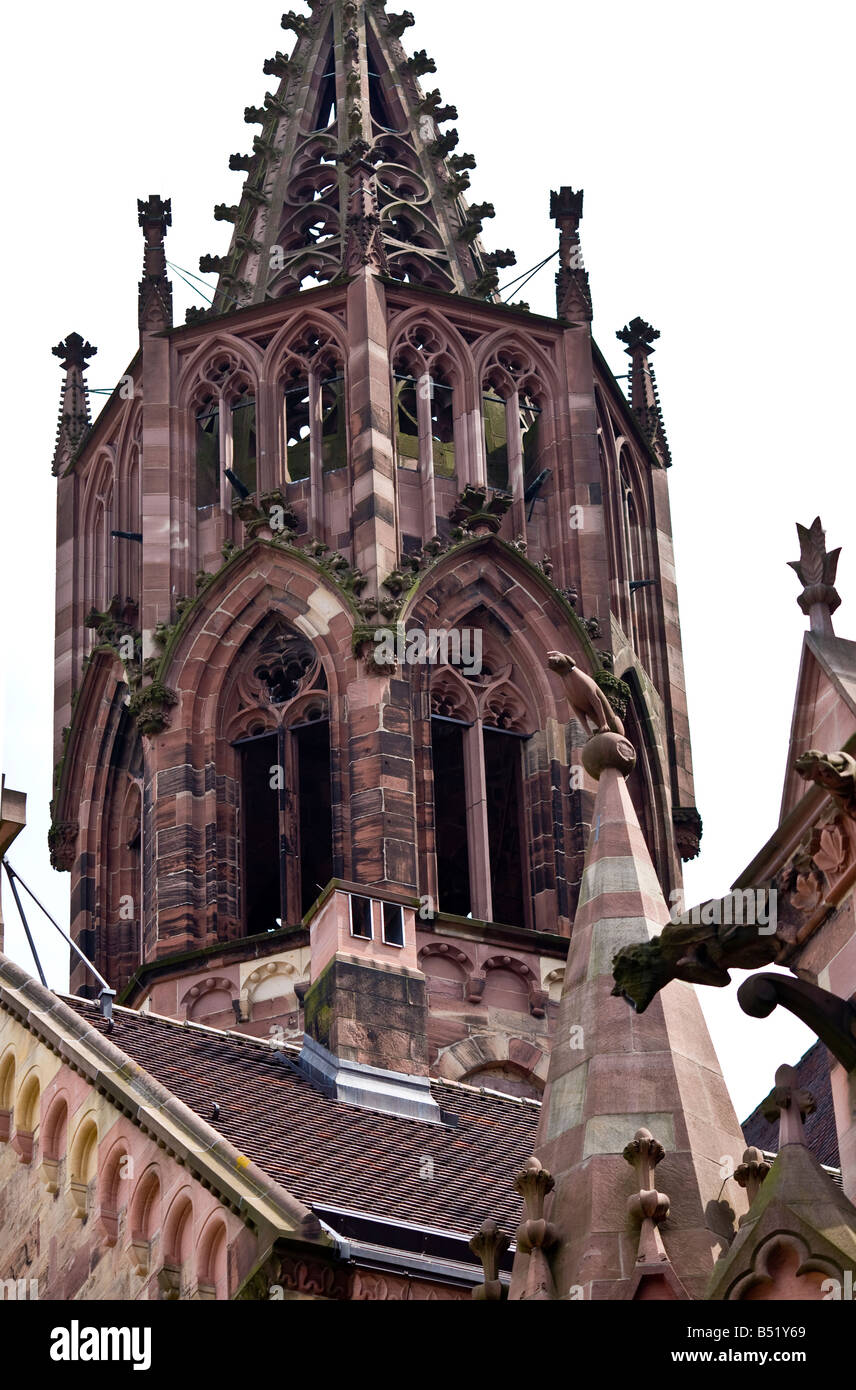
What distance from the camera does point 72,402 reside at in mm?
43688

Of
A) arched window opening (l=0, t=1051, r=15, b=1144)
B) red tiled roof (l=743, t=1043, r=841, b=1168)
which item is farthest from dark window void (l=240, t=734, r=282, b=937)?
arched window opening (l=0, t=1051, r=15, b=1144)

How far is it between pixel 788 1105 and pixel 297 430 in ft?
80.6

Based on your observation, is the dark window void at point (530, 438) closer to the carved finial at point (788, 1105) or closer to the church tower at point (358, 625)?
the church tower at point (358, 625)

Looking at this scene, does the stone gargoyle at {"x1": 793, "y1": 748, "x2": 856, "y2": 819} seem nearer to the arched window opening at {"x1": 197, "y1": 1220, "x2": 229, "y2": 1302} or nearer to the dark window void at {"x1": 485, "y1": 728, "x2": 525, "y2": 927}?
the arched window opening at {"x1": 197, "y1": 1220, "x2": 229, "y2": 1302}

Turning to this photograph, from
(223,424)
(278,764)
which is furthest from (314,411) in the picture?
(278,764)

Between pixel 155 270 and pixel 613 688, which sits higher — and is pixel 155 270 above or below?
above

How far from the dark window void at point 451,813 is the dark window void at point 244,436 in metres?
4.41

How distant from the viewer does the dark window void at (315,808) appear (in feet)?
123

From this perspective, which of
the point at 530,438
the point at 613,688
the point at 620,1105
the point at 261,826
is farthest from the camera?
the point at 530,438

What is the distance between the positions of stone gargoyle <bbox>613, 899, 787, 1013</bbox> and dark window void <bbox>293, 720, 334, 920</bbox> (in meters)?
19.0

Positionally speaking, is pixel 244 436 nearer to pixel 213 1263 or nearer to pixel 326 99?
pixel 326 99

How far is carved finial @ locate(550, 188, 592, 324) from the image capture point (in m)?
41.9

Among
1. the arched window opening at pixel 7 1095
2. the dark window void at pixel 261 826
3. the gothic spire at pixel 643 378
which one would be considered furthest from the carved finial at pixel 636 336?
the arched window opening at pixel 7 1095
